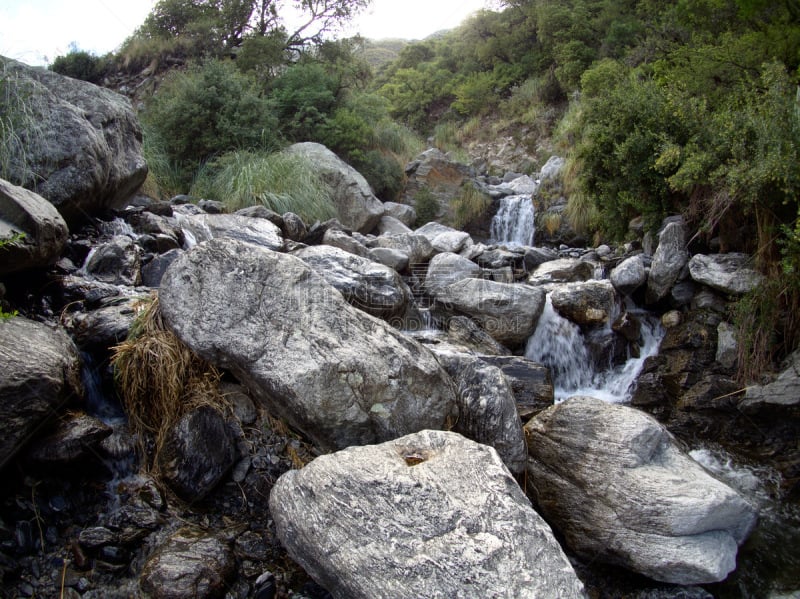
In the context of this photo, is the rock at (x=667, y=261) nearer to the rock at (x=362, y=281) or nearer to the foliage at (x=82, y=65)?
the rock at (x=362, y=281)

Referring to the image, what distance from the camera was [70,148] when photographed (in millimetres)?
5855

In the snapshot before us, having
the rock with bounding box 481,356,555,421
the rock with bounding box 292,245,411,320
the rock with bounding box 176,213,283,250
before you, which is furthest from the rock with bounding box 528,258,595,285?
the rock with bounding box 176,213,283,250

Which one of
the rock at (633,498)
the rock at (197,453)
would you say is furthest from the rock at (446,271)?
the rock at (197,453)

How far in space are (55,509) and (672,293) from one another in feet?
20.8

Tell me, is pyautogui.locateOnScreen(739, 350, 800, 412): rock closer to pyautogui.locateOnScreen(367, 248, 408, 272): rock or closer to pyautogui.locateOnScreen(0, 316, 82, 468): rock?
pyautogui.locateOnScreen(367, 248, 408, 272): rock

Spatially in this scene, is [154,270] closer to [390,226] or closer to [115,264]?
[115,264]

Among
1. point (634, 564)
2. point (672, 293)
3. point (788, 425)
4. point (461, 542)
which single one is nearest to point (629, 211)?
point (672, 293)

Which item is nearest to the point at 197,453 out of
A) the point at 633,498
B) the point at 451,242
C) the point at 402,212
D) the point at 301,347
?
the point at 301,347

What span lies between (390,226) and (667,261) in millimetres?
5898

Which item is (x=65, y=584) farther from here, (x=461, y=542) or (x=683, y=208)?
(x=683, y=208)

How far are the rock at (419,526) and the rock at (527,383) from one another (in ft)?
6.98

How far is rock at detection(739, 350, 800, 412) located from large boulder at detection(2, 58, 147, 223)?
7128 mm

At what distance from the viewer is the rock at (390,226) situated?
11.0 meters

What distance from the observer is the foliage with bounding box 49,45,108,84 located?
15.1m
